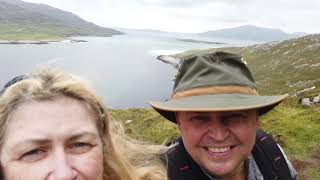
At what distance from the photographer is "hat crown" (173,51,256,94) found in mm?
4301

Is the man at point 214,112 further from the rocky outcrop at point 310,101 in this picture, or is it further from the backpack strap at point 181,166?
the rocky outcrop at point 310,101

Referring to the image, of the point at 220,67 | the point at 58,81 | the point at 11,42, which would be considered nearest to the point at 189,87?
the point at 220,67

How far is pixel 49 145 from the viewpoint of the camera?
130 inches

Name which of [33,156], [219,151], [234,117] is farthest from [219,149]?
[33,156]

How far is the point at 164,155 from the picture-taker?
4.98 metres

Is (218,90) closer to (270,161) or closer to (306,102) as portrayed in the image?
(270,161)

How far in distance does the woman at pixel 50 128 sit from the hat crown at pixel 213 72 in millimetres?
995

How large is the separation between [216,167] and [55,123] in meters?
1.84

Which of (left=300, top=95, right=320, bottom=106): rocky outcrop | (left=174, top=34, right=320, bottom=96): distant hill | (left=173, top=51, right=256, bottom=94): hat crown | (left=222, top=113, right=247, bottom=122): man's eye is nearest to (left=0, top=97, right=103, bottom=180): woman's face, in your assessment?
(left=173, top=51, right=256, bottom=94): hat crown

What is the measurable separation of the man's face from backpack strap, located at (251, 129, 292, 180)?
18.6 inches

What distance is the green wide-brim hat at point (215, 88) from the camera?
4141 mm

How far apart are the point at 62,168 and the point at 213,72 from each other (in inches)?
74.7

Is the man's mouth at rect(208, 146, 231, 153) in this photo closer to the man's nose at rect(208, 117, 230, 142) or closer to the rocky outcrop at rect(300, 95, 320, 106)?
the man's nose at rect(208, 117, 230, 142)

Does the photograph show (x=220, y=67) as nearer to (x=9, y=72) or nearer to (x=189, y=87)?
(x=189, y=87)
